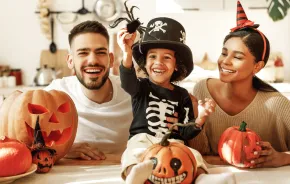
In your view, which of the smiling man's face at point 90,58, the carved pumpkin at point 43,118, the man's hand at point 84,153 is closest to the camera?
the carved pumpkin at point 43,118

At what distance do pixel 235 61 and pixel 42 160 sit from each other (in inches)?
27.8

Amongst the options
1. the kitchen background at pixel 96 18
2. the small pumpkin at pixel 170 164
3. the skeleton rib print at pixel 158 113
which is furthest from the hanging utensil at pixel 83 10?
the small pumpkin at pixel 170 164

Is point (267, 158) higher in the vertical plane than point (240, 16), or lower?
lower

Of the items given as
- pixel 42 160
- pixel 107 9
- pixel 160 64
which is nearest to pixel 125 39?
pixel 160 64

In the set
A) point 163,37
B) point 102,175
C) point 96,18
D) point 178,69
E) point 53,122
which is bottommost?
point 102,175

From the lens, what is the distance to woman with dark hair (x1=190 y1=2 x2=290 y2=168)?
1.25 m

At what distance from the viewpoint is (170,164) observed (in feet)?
2.75

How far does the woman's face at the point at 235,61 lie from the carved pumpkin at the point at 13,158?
71cm

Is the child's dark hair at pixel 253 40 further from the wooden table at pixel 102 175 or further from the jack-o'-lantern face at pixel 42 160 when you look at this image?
the jack-o'-lantern face at pixel 42 160

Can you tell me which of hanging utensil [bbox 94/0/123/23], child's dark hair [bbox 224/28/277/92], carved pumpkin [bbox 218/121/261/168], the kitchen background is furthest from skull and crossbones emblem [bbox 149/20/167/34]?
hanging utensil [bbox 94/0/123/23]

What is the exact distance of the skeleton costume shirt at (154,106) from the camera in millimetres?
1093

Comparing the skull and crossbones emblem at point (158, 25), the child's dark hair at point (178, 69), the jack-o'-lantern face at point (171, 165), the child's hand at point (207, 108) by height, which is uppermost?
the skull and crossbones emblem at point (158, 25)

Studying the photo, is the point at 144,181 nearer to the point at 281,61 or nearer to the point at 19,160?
the point at 19,160

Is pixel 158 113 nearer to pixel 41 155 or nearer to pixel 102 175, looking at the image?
pixel 102 175
